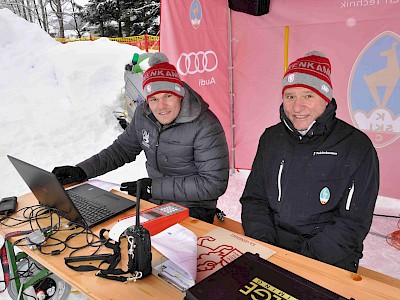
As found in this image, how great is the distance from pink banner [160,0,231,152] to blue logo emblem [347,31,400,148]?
1488 millimetres

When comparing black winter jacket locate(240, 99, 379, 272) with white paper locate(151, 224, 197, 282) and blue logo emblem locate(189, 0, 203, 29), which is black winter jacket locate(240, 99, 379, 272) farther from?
blue logo emblem locate(189, 0, 203, 29)

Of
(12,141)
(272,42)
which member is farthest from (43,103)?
(272,42)

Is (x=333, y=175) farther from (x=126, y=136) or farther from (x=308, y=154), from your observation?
(x=126, y=136)

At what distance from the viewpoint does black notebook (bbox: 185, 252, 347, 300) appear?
3.26 feet

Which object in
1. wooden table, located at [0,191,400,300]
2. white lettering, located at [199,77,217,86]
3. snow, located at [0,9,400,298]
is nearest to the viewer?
wooden table, located at [0,191,400,300]

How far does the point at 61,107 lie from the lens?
8000 millimetres

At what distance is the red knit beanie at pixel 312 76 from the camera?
67.5 inches

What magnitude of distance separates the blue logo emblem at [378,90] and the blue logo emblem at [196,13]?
171cm

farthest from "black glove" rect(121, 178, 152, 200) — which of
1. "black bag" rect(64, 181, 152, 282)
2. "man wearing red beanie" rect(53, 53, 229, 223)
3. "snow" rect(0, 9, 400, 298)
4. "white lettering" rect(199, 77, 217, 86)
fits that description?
"white lettering" rect(199, 77, 217, 86)

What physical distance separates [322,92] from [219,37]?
2.54m

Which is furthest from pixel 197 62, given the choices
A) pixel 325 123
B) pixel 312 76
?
pixel 325 123

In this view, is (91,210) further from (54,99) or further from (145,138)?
(54,99)

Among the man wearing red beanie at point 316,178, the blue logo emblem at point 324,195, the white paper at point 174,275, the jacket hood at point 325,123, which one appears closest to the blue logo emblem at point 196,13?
the man wearing red beanie at point 316,178

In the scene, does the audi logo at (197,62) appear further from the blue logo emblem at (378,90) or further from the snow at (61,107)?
the blue logo emblem at (378,90)
